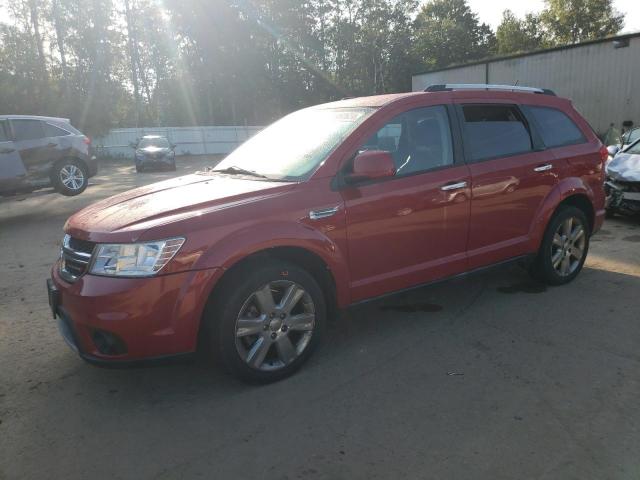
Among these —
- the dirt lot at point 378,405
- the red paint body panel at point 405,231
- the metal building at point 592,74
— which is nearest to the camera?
the dirt lot at point 378,405

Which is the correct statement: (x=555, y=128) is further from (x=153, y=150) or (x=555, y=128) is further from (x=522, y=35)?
(x=522, y=35)

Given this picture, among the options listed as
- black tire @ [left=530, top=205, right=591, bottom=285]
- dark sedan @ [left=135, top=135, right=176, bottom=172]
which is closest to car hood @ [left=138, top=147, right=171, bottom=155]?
dark sedan @ [left=135, top=135, right=176, bottom=172]

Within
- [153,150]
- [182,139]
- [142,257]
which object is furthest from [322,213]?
[182,139]

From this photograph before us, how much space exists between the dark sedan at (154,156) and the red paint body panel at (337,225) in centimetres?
1737

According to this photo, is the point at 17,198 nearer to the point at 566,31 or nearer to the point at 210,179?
the point at 210,179

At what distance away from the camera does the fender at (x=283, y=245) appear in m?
2.89

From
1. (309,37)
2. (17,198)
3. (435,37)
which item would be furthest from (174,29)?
(17,198)

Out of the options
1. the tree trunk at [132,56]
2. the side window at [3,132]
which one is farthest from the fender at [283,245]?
the tree trunk at [132,56]

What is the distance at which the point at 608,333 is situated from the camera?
148 inches

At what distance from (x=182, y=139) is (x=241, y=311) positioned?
31.5 metres

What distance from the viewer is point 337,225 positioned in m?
3.32

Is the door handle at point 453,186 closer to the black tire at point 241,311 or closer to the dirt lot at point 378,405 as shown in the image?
the dirt lot at point 378,405

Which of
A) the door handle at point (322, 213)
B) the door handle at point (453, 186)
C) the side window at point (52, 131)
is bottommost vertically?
the door handle at point (322, 213)

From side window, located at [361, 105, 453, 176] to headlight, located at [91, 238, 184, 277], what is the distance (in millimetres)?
1608
